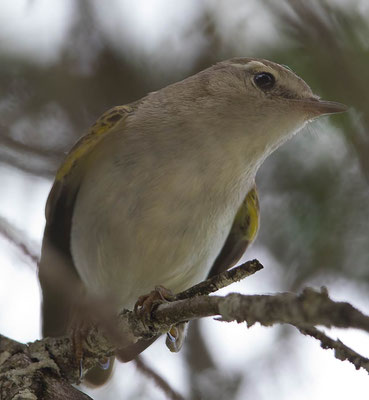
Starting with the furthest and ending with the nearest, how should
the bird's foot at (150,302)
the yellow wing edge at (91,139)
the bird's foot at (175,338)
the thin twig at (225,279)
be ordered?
the yellow wing edge at (91,139)
the bird's foot at (175,338)
the bird's foot at (150,302)
the thin twig at (225,279)

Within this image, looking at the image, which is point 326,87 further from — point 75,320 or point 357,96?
point 75,320

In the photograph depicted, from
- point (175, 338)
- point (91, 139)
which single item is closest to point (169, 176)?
point (91, 139)

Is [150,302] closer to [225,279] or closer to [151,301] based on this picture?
[151,301]

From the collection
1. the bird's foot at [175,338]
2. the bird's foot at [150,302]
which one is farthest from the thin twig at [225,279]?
the bird's foot at [175,338]

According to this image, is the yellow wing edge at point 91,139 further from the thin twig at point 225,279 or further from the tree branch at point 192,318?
the thin twig at point 225,279

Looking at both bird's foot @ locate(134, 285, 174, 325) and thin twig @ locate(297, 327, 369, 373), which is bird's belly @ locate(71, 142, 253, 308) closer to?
bird's foot @ locate(134, 285, 174, 325)

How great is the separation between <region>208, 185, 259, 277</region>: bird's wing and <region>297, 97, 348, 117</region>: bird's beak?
24.1 inches

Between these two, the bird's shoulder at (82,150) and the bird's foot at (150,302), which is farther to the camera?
the bird's shoulder at (82,150)

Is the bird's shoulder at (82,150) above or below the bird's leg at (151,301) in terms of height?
above

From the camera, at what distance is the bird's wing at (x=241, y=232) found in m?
4.37

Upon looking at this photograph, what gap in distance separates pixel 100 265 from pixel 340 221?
4.59ft

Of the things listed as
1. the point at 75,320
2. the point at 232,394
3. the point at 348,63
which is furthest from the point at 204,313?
the point at 232,394

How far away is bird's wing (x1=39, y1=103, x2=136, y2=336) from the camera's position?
410 centimetres

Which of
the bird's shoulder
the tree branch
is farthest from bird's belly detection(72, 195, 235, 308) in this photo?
the tree branch
